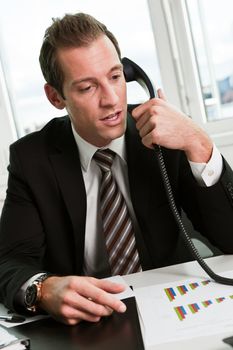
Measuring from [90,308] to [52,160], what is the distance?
0.67 metres

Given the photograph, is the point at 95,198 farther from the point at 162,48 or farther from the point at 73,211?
the point at 162,48

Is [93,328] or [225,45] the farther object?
[225,45]

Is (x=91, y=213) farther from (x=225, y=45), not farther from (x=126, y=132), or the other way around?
(x=225, y=45)

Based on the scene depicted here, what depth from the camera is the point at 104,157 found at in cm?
155

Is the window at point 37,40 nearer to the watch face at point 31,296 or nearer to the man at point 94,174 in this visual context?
the man at point 94,174

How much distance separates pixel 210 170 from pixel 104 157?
13.6 inches

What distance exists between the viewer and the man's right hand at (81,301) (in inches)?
40.6

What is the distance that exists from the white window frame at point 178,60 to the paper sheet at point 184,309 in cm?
155

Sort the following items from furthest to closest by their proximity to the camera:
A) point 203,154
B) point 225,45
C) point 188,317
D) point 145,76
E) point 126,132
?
point 225,45 → point 126,132 → point 145,76 → point 203,154 → point 188,317

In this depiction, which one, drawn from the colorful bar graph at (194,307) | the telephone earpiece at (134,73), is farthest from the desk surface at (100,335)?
the telephone earpiece at (134,73)

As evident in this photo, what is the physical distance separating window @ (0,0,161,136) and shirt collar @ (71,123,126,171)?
1227 mm

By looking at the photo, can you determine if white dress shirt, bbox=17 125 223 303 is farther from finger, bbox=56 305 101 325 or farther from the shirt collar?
finger, bbox=56 305 101 325

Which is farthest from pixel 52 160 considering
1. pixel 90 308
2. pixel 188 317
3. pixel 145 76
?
pixel 188 317

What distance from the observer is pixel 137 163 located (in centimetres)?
152
